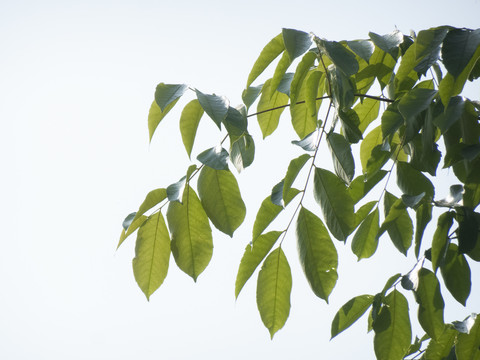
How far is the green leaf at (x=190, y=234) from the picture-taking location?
1.91 feet

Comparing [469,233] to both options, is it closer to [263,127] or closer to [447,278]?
[447,278]

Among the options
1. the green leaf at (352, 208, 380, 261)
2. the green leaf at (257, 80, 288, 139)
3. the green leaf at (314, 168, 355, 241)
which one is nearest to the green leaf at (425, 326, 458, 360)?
the green leaf at (352, 208, 380, 261)

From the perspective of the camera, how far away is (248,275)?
0.63 m

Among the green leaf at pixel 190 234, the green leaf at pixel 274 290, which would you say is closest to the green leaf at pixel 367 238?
the green leaf at pixel 274 290

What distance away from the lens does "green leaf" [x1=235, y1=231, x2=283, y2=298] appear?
0.62 meters

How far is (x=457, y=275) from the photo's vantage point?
63 cm

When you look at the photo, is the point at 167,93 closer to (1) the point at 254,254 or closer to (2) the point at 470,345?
(1) the point at 254,254

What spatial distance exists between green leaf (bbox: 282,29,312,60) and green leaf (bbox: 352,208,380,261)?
0.28 metres

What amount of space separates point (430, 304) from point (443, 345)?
0.12 meters

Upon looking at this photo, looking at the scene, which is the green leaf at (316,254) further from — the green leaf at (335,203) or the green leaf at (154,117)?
the green leaf at (154,117)

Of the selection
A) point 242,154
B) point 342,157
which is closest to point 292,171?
point 342,157

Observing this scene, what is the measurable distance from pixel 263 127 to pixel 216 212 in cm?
23

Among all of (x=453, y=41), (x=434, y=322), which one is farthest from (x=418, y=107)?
(x=434, y=322)

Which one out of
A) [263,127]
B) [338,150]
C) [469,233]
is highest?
[263,127]
